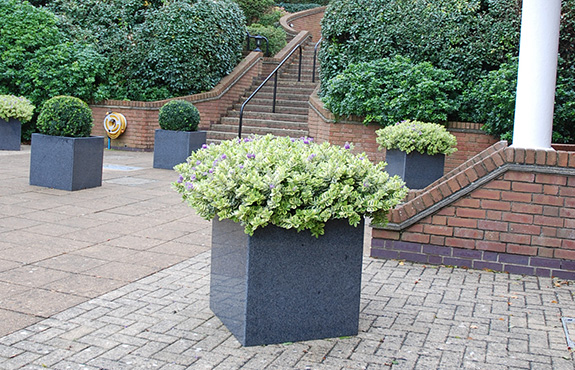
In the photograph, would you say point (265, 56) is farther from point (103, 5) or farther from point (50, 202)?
point (50, 202)

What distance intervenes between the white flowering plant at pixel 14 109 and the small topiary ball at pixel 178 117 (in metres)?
3.35

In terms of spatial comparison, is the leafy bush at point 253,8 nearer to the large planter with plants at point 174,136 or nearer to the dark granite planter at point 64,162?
the large planter with plants at point 174,136

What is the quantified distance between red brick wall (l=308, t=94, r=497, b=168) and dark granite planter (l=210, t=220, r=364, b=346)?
27.0ft

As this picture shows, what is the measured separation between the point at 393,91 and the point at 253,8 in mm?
14107

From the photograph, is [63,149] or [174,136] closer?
[63,149]

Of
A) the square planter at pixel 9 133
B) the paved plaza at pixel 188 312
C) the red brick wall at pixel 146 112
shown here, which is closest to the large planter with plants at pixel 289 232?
the paved plaza at pixel 188 312

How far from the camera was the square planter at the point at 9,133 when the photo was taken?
1309 cm

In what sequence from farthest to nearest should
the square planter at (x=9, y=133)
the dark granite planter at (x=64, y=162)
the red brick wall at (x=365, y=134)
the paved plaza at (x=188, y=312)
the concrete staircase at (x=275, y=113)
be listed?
the concrete staircase at (x=275, y=113), the square planter at (x=9, y=133), the red brick wall at (x=365, y=134), the dark granite planter at (x=64, y=162), the paved plaza at (x=188, y=312)

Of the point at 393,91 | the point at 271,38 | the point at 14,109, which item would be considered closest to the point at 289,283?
the point at 393,91

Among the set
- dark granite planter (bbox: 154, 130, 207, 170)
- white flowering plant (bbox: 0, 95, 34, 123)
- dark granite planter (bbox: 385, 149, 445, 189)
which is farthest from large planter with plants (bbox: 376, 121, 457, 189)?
white flowering plant (bbox: 0, 95, 34, 123)

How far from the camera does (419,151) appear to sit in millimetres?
9344

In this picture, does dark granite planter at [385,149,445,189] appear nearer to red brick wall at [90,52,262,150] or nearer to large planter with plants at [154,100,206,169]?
large planter with plants at [154,100,206,169]

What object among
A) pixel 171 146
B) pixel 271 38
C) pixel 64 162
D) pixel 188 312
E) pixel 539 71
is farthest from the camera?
pixel 271 38

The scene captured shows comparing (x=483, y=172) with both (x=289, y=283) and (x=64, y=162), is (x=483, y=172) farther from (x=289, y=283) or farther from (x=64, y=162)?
(x=64, y=162)
